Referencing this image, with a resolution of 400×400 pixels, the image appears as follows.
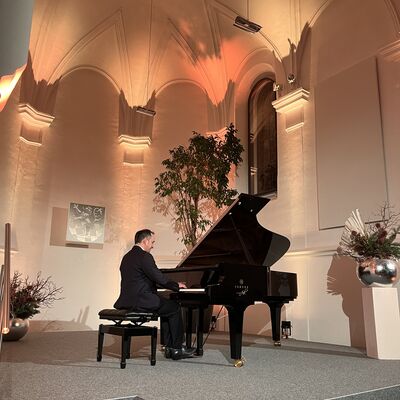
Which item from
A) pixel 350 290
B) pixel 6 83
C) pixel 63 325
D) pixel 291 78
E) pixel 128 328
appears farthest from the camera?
pixel 63 325

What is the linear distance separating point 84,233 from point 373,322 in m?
5.39

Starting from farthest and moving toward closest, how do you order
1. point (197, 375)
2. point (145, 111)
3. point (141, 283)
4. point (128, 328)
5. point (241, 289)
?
point (145, 111) → point (141, 283) → point (241, 289) → point (128, 328) → point (197, 375)

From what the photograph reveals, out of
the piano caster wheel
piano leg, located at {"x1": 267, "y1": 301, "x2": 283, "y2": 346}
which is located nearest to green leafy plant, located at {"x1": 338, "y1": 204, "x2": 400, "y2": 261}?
piano leg, located at {"x1": 267, "y1": 301, "x2": 283, "y2": 346}

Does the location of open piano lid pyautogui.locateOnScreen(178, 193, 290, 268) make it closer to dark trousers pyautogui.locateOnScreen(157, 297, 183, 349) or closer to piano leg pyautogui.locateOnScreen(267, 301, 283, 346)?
Result: dark trousers pyautogui.locateOnScreen(157, 297, 183, 349)

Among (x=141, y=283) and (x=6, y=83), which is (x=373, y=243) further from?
(x=6, y=83)

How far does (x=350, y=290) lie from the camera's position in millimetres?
5641

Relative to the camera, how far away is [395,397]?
2.93 m

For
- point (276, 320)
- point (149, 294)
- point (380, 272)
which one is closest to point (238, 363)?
point (149, 294)

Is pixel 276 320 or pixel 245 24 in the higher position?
pixel 245 24

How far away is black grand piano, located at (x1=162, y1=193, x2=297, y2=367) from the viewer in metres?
3.81

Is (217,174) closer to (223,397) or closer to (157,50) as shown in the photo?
(157,50)

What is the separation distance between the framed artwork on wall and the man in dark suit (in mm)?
4021

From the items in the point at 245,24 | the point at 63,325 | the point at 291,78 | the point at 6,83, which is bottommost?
the point at 63,325

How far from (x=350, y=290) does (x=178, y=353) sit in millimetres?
2774
